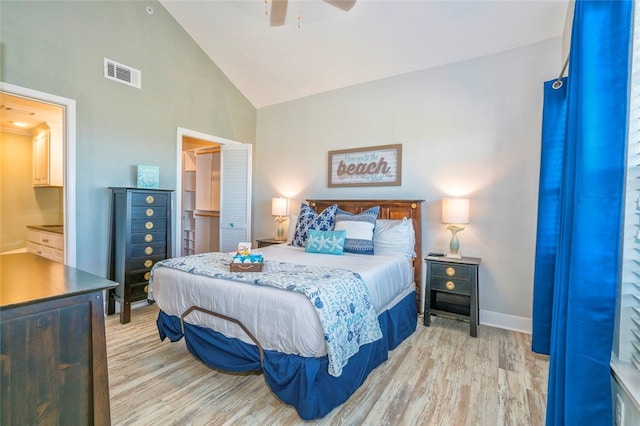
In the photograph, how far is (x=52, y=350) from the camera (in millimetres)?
1146

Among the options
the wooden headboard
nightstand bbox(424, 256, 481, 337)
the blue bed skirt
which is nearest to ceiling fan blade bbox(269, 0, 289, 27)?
the wooden headboard

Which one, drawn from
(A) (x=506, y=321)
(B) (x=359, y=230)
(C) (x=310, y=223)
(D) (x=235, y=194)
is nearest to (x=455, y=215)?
(B) (x=359, y=230)

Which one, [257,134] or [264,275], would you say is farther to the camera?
[257,134]

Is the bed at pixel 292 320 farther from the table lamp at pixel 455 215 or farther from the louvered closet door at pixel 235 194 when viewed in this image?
the louvered closet door at pixel 235 194

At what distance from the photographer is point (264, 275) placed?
6.92 feet

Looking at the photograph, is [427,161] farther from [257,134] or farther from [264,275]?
[257,134]

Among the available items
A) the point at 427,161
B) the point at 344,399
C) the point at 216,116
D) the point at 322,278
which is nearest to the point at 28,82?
the point at 216,116

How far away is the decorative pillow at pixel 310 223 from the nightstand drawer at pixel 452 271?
1.22m

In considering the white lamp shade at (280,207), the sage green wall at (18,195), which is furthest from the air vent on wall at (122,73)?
the sage green wall at (18,195)

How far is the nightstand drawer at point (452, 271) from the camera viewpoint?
2.91 meters

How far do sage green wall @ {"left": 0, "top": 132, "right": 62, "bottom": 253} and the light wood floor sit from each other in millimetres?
3198

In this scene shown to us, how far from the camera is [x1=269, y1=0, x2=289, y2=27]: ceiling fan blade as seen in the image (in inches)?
90.8

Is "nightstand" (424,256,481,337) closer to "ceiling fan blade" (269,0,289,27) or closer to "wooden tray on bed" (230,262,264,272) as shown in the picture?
"wooden tray on bed" (230,262,264,272)

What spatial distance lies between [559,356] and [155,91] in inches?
174
